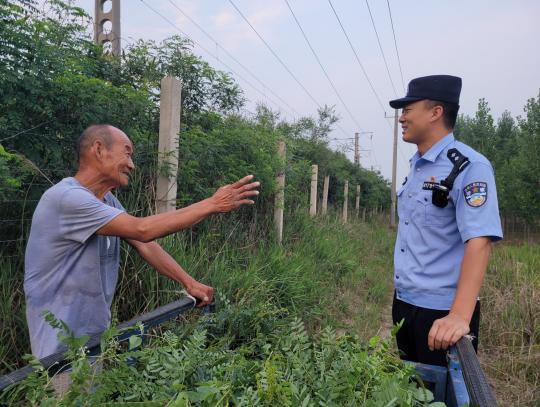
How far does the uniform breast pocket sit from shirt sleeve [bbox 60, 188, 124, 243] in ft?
4.53

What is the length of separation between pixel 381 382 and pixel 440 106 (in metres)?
1.39

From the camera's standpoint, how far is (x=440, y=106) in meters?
1.95

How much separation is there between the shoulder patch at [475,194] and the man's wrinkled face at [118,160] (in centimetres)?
153

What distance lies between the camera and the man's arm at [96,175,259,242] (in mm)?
1623

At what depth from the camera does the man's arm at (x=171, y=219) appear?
5.32ft

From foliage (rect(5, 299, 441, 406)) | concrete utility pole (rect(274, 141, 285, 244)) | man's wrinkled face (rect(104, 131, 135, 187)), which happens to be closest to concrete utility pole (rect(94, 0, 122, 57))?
concrete utility pole (rect(274, 141, 285, 244))

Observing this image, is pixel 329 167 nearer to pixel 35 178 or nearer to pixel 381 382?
pixel 35 178

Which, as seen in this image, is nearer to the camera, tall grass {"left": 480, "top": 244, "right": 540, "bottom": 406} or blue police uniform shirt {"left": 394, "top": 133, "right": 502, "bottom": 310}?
blue police uniform shirt {"left": 394, "top": 133, "right": 502, "bottom": 310}

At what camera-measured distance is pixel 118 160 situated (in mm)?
1892

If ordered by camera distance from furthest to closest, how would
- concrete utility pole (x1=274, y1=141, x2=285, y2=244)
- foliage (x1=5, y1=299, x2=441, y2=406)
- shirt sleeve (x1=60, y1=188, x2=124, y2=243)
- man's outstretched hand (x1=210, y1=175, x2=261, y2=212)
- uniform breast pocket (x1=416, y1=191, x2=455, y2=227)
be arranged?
1. concrete utility pole (x1=274, y1=141, x2=285, y2=244)
2. uniform breast pocket (x1=416, y1=191, x2=455, y2=227)
3. man's outstretched hand (x1=210, y1=175, x2=261, y2=212)
4. shirt sleeve (x1=60, y1=188, x2=124, y2=243)
5. foliage (x1=5, y1=299, x2=441, y2=406)

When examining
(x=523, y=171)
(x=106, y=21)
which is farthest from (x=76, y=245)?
(x=523, y=171)

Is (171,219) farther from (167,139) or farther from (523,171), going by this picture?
(523,171)

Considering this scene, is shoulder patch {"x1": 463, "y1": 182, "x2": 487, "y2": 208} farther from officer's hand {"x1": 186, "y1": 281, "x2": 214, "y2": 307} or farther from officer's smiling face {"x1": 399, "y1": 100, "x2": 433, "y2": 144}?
officer's hand {"x1": 186, "y1": 281, "x2": 214, "y2": 307}

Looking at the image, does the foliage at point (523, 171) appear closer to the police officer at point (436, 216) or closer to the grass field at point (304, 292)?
the grass field at point (304, 292)
